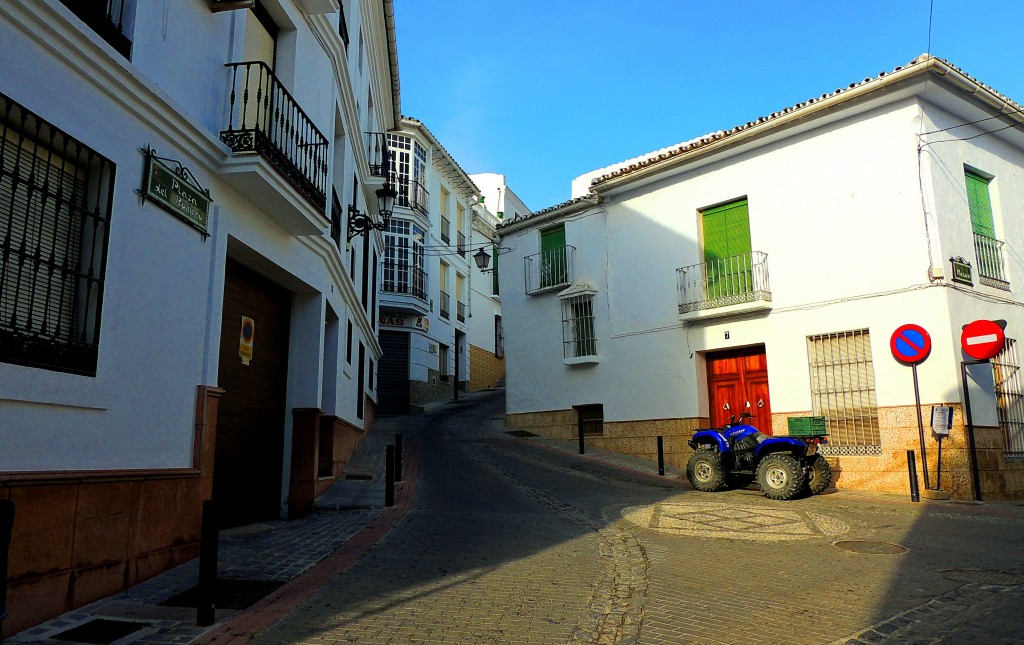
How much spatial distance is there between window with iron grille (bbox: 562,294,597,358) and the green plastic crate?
250 inches

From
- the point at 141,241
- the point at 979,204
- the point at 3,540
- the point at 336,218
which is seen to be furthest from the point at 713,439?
the point at 3,540

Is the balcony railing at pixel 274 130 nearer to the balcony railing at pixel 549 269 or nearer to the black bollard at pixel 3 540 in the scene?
the black bollard at pixel 3 540

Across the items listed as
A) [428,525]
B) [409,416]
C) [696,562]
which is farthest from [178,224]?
[409,416]

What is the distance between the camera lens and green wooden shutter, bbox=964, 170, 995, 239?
12.6m

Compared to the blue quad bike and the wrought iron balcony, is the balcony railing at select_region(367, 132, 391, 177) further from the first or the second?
the blue quad bike

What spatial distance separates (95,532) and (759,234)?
1223 cm

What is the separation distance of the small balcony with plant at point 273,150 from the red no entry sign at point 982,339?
32.0ft

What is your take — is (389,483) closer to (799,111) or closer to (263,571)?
(263,571)

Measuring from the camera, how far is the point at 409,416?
2273 centimetres

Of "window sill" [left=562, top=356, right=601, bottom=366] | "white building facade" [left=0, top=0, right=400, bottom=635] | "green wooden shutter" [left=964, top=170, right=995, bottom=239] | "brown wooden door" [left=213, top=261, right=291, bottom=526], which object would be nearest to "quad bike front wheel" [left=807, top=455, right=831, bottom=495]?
"green wooden shutter" [left=964, top=170, right=995, bottom=239]

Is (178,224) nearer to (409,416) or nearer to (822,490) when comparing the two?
(822,490)

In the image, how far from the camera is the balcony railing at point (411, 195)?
81.6ft

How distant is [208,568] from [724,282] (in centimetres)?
1181

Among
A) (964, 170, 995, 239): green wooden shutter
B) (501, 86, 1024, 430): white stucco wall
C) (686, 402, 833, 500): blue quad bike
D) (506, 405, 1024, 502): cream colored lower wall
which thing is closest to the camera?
(686, 402, 833, 500): blue quad bike
